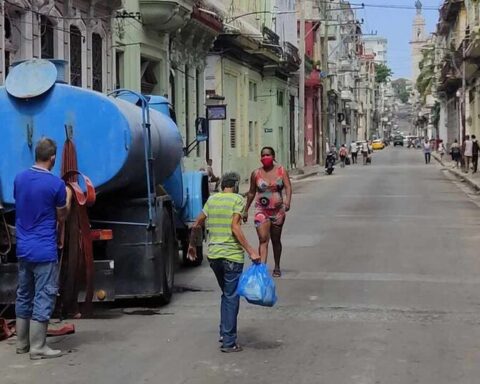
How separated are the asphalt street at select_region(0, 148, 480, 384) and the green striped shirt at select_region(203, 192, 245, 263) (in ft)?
2.94

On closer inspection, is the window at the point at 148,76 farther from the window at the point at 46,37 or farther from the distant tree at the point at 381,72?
the distant tree at the point at 381,72

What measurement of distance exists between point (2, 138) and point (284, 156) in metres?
44.3

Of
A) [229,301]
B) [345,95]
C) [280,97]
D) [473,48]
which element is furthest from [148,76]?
[345,95]

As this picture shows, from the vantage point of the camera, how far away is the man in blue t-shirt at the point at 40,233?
7715 millimetres

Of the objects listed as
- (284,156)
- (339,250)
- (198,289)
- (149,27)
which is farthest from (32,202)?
(284,156)

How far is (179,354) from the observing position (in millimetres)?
7996

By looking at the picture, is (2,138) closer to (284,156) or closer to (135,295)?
(135,295)

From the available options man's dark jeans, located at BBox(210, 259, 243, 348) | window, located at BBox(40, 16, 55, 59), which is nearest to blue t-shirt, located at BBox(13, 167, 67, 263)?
man's dark jeans, located at BBox(210, 259, 243, 348)

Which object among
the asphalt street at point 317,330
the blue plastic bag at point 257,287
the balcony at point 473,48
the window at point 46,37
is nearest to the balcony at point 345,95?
the balcony at point 473,48

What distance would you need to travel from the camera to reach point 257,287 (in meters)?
7.90

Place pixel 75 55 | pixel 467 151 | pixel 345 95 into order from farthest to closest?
pixel 345 95 < pixel 467 151 < pixel 75 55

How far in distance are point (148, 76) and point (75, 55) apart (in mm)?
6661

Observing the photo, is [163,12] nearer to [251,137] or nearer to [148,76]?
[148,76]

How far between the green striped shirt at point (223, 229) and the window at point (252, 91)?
3482 cm
